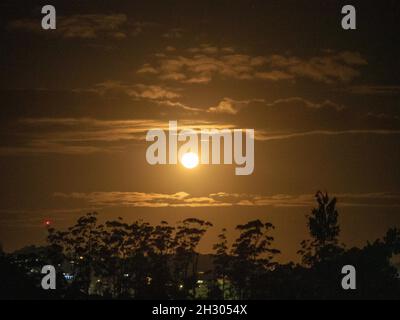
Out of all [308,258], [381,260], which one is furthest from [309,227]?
[381,260]

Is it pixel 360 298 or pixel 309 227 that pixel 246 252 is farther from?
pixel 360 298

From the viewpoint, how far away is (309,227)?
217 ft

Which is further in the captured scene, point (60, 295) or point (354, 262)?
point (354, 262)

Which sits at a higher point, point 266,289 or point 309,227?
point 309,227

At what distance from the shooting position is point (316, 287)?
58.9 m

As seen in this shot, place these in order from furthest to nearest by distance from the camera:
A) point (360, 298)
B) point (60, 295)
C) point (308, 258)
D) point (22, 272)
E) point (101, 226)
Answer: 1. point (101, 226)
2. point (308, 258)
3. point (360, 298)
4. point (22, 272)
5. point (60, 295)

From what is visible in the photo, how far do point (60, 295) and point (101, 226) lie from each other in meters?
18.4
